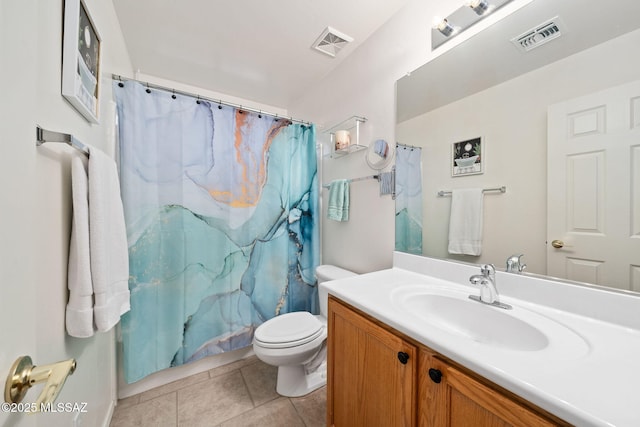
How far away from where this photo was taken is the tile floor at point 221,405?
1305 mm

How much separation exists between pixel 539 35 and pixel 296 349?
1829mm

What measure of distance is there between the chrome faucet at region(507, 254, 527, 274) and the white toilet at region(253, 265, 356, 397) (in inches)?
37.6

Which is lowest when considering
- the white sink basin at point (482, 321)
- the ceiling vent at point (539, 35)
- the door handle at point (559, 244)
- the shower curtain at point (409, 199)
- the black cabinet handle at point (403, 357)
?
the black cabinet handle at point (403, 357)

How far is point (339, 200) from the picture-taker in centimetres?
183

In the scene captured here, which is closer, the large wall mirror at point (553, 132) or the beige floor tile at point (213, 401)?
the large wall mirror at point (553, 132)

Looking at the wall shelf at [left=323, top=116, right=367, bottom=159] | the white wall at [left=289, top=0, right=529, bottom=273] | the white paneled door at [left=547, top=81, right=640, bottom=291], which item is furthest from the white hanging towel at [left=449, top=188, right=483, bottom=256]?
the wall shelf at [left=323, top=116, right=367, bottom=159]

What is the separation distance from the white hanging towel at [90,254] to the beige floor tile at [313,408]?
1.12 meters

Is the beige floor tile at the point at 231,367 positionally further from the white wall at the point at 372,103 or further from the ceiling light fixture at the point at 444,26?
the ceiling light fixture at the point at 444,26

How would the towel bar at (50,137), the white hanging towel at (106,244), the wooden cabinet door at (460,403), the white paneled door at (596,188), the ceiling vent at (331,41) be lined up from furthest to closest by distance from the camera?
1. the ceiling vent at (331,41)
2. the white hanging towel at (106,244)
3. the white paneled door at (596,188)
4. the towel bar at (50,137)
5. the wooden cabinet door at (460,403)

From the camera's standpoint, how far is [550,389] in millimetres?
460

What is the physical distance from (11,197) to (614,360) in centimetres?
124

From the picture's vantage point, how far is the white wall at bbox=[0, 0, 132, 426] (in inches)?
14.0

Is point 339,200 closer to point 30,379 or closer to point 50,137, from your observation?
point 50,137

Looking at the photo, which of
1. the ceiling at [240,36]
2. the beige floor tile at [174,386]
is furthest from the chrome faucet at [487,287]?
the beige floor tile at [174,386]
